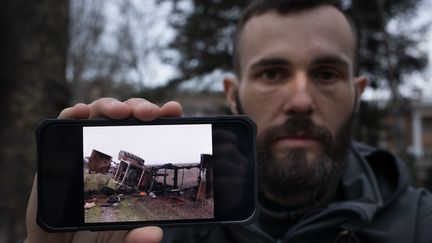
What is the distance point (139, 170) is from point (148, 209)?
0.11 metres

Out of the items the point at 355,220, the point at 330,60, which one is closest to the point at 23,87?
the point at 330,60

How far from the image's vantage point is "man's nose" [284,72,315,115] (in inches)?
62.6

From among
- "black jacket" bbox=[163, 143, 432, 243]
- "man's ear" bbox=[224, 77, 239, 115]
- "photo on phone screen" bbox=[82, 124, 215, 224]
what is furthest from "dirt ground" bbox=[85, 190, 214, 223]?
"man's ear" bbox=[224, 77, 239, 115]

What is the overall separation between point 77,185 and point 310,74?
992 millimetres

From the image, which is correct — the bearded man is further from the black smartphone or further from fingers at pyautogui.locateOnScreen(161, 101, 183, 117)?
fingers at pyautogui.locateOnScreen(161, 101, 183, 117)

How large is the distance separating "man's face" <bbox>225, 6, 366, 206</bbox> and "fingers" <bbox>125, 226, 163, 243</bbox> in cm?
69

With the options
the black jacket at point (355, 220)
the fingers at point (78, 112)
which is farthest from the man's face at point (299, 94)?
the fingers at point (78, 112)

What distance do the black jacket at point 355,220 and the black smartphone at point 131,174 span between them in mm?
431

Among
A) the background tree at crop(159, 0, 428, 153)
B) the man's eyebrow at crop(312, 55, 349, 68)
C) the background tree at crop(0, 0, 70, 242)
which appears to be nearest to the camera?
the man's eyebrow at crop(312, 55, 349, 68)

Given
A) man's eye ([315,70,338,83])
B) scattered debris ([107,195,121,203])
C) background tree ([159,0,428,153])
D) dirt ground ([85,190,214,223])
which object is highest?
background tree ([159,0,428,153])

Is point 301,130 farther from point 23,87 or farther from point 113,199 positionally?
point 23,87

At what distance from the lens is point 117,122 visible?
1.12 metres

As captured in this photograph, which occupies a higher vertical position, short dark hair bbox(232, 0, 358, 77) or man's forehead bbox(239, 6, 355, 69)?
short dark hair bbox(232, 0, 358, 77)

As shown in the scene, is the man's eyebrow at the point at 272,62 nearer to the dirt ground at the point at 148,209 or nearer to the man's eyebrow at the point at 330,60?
the man's eyebrow at the point at 330,60
